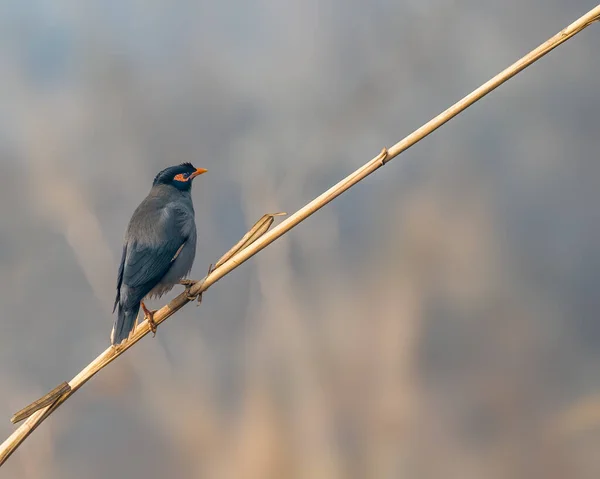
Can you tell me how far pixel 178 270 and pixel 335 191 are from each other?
68 centimetres

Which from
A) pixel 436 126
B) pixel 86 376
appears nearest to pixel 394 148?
pixel 436 126

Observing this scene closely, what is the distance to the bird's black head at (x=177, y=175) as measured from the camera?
65.9 inches

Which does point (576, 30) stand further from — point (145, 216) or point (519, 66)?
point (145, 216)

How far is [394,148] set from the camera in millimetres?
954

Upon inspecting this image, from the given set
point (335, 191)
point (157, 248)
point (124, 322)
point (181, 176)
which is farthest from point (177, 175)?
point (335, 191)

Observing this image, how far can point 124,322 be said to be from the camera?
1.40m

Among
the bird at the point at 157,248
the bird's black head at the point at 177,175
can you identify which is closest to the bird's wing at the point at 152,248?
the bird at the point at 157,248

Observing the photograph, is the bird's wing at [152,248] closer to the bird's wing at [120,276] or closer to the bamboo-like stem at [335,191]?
the bird's wing at [120,276]

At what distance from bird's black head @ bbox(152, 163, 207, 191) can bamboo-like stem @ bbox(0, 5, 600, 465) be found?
0.66 m

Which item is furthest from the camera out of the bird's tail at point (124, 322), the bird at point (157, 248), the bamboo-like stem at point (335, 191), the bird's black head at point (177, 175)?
the bird's black head at point (177, 175)

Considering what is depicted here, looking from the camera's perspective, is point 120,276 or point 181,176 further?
point 181,176

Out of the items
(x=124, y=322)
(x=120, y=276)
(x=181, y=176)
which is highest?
(x=181, y=176)

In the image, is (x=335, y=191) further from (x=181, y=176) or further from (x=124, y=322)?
(x=181, y=176)

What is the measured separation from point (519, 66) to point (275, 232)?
424mm
